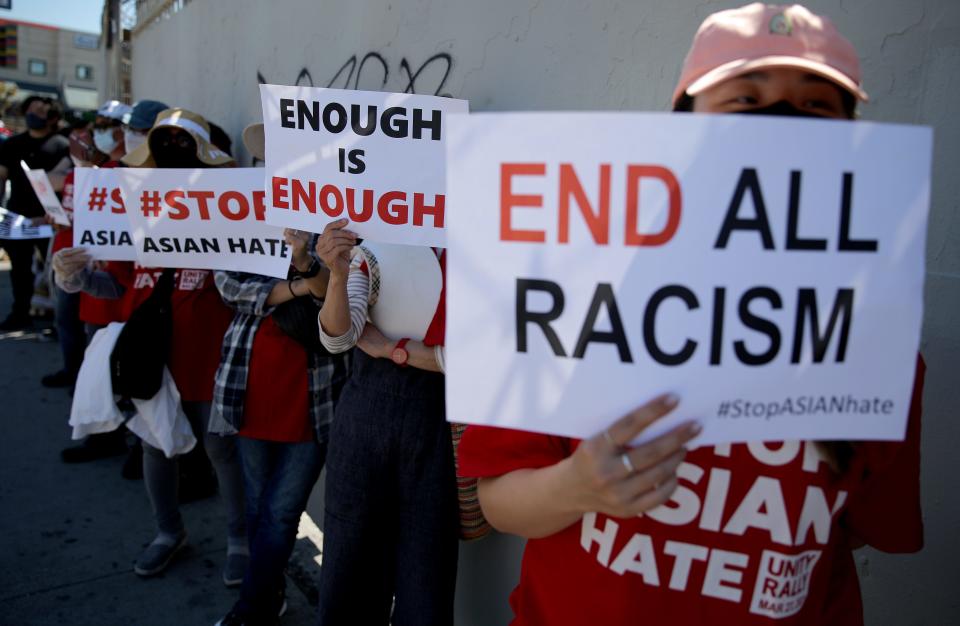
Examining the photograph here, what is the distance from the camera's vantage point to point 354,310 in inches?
90.4

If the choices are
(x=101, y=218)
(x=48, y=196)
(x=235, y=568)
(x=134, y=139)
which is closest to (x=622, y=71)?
(x=101, y=218)

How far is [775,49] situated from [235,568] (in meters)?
3.24

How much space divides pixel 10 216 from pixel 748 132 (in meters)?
6.32

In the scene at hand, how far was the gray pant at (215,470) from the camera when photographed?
3363 mm

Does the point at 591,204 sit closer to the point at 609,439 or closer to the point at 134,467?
the point at 609,439

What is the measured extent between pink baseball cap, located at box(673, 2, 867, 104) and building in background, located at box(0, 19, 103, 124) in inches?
1911

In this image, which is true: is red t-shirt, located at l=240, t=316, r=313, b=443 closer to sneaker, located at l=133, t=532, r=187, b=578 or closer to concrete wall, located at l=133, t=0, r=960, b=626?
concrete wall, located at l=133, t=0, r=960, b=626

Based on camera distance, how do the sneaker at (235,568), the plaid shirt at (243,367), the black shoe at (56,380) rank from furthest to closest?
the black shoe at (56,380)
the sneaker at (235,568)
the plaid shirt at (243,367)

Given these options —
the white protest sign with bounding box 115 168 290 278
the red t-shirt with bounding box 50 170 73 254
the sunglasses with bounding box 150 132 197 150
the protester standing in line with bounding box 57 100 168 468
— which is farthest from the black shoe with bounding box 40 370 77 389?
the white protest sign with bounding box 115 168 290 278

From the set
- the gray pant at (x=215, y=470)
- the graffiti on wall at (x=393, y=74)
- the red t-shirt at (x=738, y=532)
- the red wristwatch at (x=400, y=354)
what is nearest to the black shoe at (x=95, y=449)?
the gray pant at (x=215, y=470)

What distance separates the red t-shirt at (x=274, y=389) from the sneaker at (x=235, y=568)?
2.87 ft

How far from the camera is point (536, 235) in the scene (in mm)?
1119

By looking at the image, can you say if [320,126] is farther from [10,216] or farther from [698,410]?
[10,216]

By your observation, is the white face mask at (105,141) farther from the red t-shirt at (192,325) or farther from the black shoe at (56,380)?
the black shoe at (56,380)
